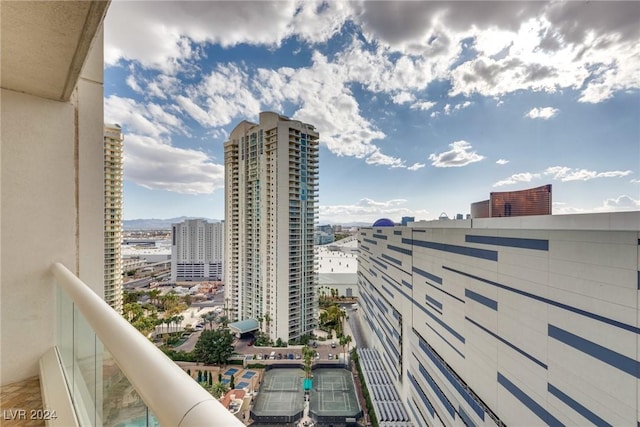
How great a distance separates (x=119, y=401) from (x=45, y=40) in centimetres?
169

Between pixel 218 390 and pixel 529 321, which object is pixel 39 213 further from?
pixel 218 390

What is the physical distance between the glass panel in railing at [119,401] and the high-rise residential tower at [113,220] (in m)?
15.8

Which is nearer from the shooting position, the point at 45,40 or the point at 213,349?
the point at 45,40

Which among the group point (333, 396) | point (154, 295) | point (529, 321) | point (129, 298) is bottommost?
point (333, 396)

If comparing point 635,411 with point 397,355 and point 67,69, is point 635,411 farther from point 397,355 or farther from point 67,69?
point 397,355

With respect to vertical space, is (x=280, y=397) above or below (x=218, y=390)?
below

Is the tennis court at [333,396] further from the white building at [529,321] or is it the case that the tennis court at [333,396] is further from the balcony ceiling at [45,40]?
the balcony ceiling at [45,40]

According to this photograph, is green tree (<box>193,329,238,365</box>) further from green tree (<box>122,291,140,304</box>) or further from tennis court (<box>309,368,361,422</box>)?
green tree (<box>122,291,140,304</box>)

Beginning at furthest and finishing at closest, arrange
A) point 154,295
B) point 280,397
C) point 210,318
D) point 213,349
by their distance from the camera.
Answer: point 154,295, point 210,318, point 213,349, point 280,397


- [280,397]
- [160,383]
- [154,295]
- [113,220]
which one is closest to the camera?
[160,383]

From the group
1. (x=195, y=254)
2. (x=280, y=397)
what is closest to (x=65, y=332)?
(x=280, y=397)

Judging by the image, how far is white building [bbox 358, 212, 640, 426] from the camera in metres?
3.42

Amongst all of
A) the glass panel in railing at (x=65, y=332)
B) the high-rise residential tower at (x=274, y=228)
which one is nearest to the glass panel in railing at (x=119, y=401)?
the glass panel in railing at (x=65, y=332)

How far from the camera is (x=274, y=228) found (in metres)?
16.7
